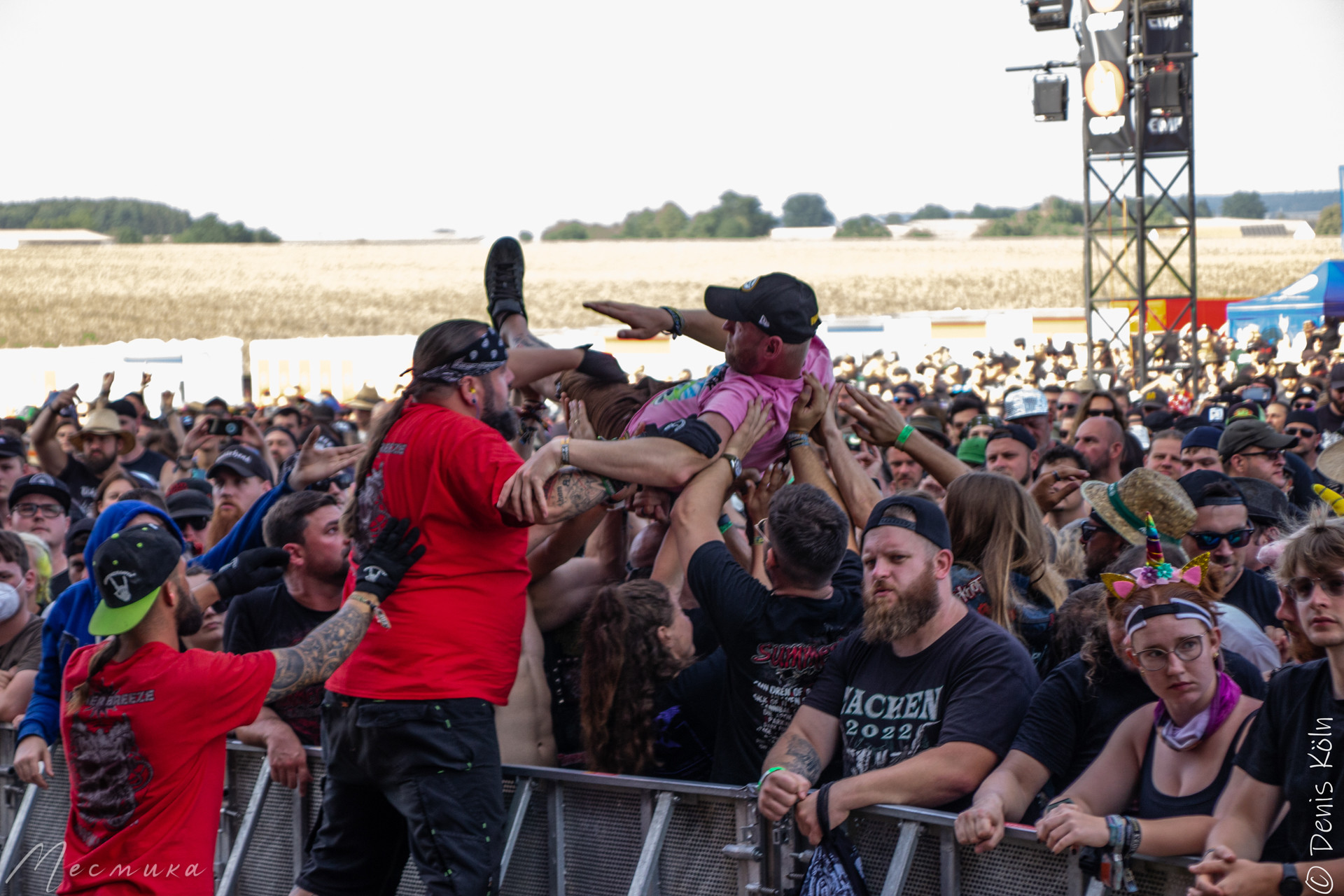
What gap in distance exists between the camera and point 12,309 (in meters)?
52.7

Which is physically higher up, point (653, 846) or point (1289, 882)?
point (1289, 882)

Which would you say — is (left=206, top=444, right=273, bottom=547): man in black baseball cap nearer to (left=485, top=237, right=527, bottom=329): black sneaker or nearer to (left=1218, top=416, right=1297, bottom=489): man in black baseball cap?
(left=485, top=237, right=527, bottom=329): black sneaker

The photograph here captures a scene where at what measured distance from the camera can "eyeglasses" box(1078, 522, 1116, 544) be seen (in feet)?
14.8

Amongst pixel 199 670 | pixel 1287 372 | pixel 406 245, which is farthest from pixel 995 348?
pixel 406 245

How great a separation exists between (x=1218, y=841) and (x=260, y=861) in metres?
3.14

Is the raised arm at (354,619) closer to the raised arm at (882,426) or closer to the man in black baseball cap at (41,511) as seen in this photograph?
the raised arm at (882,426)

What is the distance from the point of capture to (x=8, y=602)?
5.08 metres

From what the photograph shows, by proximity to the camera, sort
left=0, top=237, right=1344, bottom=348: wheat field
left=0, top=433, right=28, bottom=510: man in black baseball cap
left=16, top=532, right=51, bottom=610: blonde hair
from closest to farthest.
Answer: left=16, top=532, right=51, bottom=610: blonde hair
left=0, top=433, right=28, bottom=510: man in black baseball cap
left=0, top=237, right=1344, bottom=348: wheat field

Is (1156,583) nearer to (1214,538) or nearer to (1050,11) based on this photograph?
(1214,538)

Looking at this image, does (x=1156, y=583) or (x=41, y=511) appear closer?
(x=1156, y=583)

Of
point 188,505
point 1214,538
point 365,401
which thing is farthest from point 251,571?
point 365,401

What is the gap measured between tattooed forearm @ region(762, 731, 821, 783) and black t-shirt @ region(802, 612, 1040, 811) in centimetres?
11

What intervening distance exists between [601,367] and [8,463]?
219 inches

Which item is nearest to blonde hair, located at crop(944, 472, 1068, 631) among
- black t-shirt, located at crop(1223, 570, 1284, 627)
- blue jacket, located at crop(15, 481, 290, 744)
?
black t-shirt, located at crop(1223, 570, 1284, 627)
